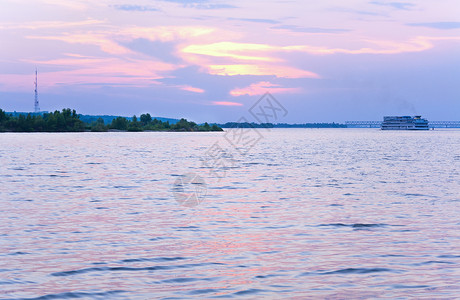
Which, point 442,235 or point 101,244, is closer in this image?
point 101,244

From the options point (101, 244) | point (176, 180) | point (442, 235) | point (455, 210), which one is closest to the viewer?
point (101, 244)

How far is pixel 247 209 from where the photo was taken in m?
29.6

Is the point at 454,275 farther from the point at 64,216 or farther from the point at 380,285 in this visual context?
the point at 64,216

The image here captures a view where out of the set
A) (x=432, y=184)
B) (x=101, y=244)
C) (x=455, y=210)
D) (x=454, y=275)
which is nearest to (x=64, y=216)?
(x=101, y=244)

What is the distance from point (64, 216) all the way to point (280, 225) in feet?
33.4

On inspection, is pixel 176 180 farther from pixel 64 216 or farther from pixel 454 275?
pixel 454 275

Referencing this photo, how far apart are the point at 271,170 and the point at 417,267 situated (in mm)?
40125

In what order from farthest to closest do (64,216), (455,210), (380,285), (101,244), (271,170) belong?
1. (271,170)
2. (455,210)
3. (64,216)
4. (101,244)
5. (380,285)

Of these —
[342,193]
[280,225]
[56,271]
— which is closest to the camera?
[56,271]

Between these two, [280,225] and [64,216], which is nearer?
[280,225]

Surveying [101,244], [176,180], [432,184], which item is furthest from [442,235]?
[176,180]

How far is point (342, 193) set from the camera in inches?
1465

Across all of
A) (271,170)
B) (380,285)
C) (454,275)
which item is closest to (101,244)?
(380,285)

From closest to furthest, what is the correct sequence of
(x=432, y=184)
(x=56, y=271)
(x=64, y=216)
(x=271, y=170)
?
(x=56, y=271) → (x=64, y=216) → (x=432, y=184) → (x=271, y=170)
